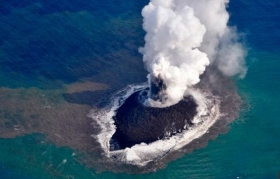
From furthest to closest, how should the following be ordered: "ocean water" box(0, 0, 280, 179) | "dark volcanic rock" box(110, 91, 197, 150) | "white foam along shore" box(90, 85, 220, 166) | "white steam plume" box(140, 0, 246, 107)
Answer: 1. "white steam plume" box(140, 0, 246, 107)
2. "dark volcanic rock" box(110, 91, 197, 150)
3. "white foam along shore" box(90, 85, 220, 166)
4. "ocean water" box(0, 0, 280, 179)

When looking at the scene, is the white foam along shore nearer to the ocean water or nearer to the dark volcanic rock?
the dark volcanic rock

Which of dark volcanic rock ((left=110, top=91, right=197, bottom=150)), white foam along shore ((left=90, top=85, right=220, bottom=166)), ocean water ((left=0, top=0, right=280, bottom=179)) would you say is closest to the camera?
ocean water ((left=0, top=0, right=280, bottom=179))

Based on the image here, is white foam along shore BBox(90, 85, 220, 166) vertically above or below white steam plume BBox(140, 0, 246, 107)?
below

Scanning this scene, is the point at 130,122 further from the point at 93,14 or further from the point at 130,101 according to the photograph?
the point at 93,14

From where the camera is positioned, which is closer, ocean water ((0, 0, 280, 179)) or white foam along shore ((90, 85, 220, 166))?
ocean water ((0, 0, 280, 179))

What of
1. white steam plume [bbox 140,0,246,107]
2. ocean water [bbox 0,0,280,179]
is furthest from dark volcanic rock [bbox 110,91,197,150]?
ocean water [bbox 0,0,280,179]

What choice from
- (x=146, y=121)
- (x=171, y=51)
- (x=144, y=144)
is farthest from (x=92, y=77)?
(x=144, y=144)

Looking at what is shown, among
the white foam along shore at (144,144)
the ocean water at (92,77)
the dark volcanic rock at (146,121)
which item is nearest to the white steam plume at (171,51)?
the dark volcanic rock at (146,121)

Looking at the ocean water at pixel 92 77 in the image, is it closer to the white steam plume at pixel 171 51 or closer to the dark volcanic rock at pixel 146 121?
the dark volcanic rock at pixel 146 121

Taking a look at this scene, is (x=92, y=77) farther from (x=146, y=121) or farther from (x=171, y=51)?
(x=146, y=121)
